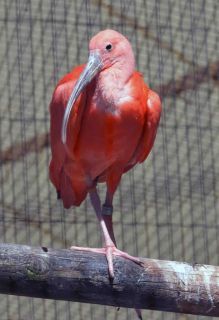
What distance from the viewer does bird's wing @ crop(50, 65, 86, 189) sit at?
3.93 m

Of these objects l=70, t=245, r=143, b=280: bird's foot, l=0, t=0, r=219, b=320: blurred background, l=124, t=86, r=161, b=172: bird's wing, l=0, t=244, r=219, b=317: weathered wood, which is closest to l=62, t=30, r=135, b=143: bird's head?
l=124, t=86, r=161, b=172: bird's wing

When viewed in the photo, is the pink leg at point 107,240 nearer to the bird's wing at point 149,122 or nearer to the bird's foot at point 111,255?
the bird's foot at point 111,255

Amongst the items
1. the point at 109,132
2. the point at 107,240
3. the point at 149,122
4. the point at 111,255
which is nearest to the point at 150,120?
the point at 149,122

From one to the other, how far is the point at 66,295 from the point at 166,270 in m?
0.36

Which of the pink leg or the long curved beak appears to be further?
the long curved beak

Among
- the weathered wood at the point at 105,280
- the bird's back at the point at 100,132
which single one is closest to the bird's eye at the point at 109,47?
the bird's back at the point at 100,132

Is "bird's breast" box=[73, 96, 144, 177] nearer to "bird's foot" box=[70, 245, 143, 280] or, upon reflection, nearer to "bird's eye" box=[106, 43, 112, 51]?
"bird's eye" box=[106, 43, 112, 51]

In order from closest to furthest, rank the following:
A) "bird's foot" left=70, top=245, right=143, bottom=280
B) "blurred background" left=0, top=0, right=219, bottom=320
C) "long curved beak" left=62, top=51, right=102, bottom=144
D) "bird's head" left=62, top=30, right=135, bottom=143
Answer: "bird's foot" left=70, top=245, right=143, bottom=280, "long curved beak" left=62, top=51, right=102, bottom=144, "bird's head" left=62, top=30, right=135, bottom=143, "blurred background" left=0, top=0, right=219, bottom=320

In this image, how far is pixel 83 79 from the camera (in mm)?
3889

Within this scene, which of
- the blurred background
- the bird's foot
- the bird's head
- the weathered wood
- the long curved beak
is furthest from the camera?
the blurred background

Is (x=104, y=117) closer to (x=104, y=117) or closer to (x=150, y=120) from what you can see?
(x=104, y=117)

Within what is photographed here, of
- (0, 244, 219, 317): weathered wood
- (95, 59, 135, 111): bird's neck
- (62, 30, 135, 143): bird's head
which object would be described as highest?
(62, 30, 135, 143): bird's head

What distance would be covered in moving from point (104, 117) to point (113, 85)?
0.13 meters

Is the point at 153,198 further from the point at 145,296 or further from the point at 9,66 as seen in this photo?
the point at 145,296
